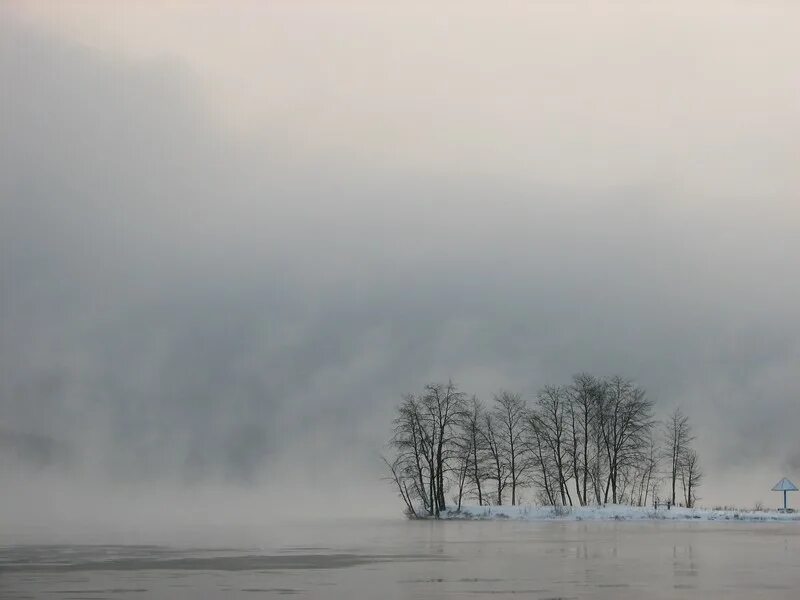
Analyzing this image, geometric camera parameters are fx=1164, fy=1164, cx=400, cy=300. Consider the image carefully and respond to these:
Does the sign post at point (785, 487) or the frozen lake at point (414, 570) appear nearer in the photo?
the frozen lake at point (414, 570)

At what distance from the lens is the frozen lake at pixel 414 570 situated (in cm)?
2542

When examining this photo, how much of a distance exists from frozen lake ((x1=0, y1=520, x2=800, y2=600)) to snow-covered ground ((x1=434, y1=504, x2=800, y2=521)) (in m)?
36.5

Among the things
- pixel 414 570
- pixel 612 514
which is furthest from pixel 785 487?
pixel 414 570

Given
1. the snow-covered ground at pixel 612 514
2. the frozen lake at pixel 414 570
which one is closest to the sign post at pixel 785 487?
the snow-covered ground at pixel 612 514

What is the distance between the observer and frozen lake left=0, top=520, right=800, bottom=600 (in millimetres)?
25422

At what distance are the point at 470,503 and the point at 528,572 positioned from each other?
72.8 metres

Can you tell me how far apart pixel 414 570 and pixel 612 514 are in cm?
5717

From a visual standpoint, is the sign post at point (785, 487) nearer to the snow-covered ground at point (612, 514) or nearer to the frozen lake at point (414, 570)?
the snow-covered ground at point (612, 514)

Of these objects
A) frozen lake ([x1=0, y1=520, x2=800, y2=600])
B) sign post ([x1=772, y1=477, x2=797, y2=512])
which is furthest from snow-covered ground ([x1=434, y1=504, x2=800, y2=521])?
frozen lake ([x1=0, y1=520, x2=800, y2=600])

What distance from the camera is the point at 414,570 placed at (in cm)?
3191

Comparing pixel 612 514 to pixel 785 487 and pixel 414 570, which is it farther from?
pixel 414 570

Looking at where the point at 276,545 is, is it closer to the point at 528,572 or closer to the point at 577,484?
the point at 528,572

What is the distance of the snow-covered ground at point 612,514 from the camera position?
84.7m

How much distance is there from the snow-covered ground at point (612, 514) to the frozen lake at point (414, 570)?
36477 mm
